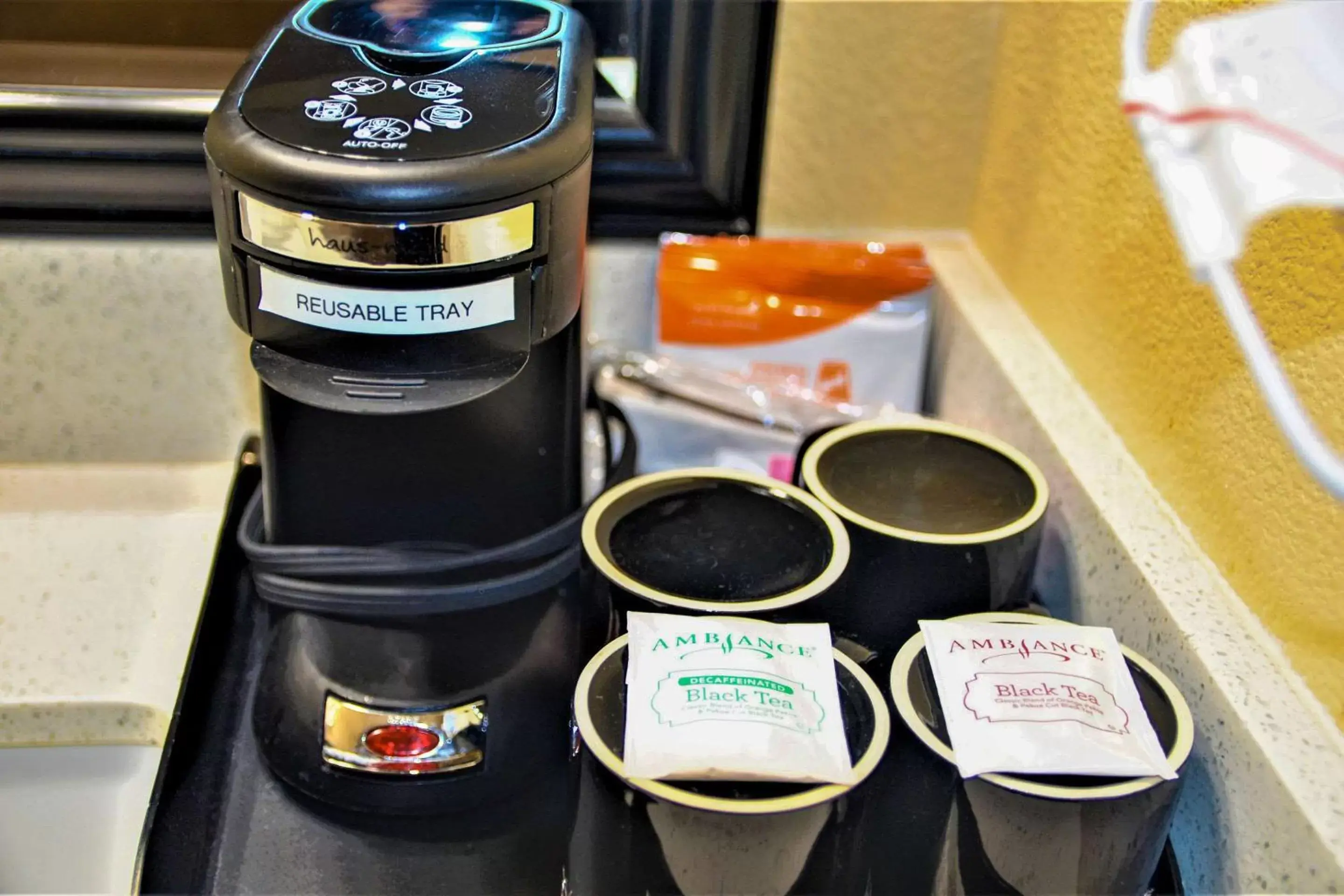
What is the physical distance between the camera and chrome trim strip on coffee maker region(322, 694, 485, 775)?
0.52 metres

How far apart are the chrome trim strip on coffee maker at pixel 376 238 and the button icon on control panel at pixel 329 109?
4 centimetres

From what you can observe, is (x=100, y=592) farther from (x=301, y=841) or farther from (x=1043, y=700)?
(x=1043, y=700)

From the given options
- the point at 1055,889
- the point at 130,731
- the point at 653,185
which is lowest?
the point at 130,731

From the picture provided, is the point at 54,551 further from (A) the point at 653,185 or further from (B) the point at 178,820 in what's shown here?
(A) the point at 653,185

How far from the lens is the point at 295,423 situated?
20.7 inches

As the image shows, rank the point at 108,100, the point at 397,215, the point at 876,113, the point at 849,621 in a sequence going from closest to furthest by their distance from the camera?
the point at 397,215
the point at 849,621
the point at 108,100
the point at 876,113

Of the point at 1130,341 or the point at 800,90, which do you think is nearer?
the point at 1130,341

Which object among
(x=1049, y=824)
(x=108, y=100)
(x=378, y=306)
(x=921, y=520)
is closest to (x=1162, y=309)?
(x=921, y=520)

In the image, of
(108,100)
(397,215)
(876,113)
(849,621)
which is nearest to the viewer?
A: (397,215)

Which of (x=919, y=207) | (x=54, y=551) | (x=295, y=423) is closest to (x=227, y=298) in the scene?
(x=295, y=423)

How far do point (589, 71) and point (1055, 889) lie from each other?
36cm

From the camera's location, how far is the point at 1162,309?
0.57 meters

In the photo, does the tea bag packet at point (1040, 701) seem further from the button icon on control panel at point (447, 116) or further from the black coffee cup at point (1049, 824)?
the button icon on control panel at point (447, 116)

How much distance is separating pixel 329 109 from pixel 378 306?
7 centimetres
